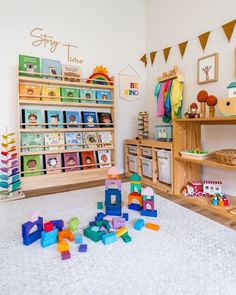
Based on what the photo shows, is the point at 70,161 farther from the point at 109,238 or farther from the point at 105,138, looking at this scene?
the point at 109,238

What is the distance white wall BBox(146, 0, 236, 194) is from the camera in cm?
223

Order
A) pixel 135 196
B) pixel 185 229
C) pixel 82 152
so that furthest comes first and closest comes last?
1. pixel 82 152
2. pixel 135 196
3. pixel 185 229

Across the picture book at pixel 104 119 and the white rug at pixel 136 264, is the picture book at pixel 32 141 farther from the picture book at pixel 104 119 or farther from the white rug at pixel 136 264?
the white rug at pixel 136 264

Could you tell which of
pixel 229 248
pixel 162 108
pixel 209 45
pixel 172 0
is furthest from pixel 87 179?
pixel 172 0

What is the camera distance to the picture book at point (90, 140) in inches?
115

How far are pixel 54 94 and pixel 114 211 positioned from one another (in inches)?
65.5

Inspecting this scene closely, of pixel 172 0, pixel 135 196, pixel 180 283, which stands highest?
pixel 172 0

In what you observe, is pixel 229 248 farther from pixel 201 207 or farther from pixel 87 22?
pixel 87 22

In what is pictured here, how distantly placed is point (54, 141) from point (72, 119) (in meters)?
0.36

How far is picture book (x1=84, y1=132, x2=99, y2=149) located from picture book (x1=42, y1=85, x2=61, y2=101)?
1.93 ft

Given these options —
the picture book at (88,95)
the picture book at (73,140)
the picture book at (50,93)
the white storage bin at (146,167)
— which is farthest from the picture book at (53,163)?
the white storage bin at (146,167)

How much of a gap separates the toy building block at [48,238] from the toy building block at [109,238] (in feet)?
1.04

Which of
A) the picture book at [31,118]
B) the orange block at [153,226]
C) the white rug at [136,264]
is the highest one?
the picture book at [31,118]

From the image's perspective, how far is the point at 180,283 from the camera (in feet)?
3.42
